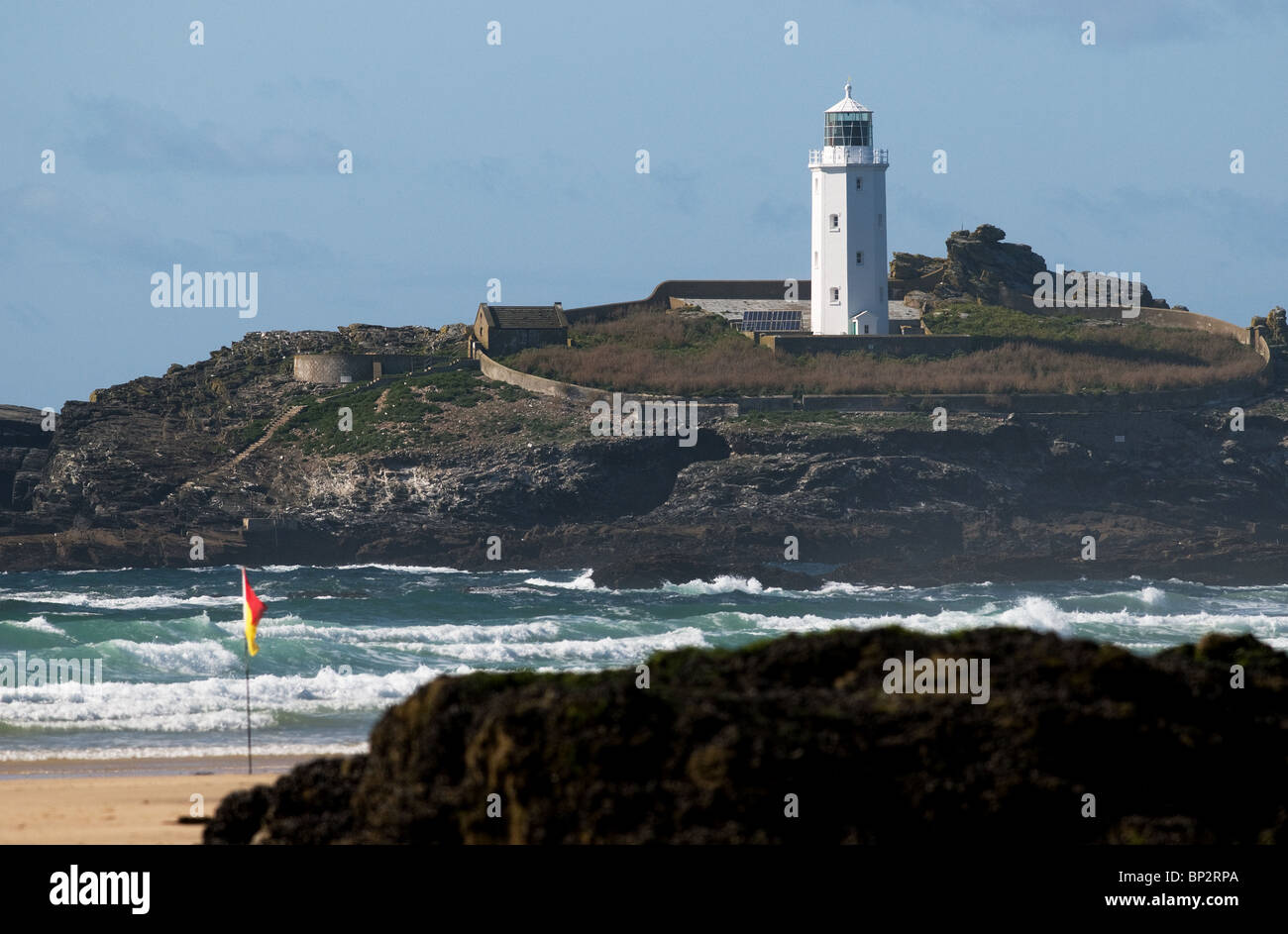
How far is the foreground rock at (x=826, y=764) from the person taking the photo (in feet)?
36.6

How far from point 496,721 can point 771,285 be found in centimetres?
6675

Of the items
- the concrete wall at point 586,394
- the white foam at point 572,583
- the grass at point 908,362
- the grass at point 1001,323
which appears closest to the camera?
the white foam at point 572,583

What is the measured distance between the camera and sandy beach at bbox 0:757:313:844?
15227 mm

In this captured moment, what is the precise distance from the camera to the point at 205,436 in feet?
221

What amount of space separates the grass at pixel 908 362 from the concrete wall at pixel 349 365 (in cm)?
458

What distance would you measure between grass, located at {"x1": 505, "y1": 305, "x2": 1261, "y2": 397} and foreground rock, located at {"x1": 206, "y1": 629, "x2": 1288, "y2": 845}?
51950mm

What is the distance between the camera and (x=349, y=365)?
70.8m

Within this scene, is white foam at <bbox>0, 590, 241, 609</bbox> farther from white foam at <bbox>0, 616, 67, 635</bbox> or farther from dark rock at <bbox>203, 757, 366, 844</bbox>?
dark rock at <bbox>203, 757, 366, 844</bbox>

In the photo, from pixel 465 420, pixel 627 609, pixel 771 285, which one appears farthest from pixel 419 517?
pixel 771 285

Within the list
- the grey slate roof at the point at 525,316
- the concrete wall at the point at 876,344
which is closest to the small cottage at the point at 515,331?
the grey slate roof at the point at 525,316

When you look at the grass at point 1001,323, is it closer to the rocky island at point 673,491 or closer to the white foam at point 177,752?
the rocky island at point 673,491

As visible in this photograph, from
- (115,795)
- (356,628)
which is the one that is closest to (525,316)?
(356,628)
